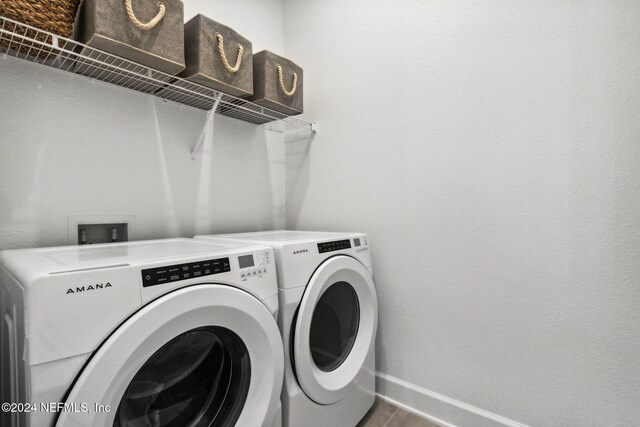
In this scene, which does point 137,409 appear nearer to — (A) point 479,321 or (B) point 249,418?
(B) point 249,418

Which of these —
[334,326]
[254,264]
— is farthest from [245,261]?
[334,326]

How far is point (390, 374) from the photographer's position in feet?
5.06

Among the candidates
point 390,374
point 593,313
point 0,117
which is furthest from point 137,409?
point 593,313

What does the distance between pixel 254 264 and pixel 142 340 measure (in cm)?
35

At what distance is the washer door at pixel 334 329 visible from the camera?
1.07 m

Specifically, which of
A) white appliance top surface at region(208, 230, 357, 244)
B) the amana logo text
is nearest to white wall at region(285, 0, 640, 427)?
white appliance top surface at region(208, 230, 357, 244)

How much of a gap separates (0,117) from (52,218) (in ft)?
1.19

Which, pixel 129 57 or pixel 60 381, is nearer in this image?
pixel 60 381

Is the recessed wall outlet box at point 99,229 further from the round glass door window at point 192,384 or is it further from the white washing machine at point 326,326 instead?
the round glass door window at point 192,384

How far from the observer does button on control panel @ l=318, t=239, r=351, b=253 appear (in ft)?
3.93

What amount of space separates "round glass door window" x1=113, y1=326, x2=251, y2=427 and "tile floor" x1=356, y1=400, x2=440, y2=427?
0.73 m

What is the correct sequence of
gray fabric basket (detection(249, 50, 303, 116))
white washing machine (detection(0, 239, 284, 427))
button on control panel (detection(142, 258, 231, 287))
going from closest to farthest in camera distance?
1. white washing machine (detection(0, 239, 284, 427))
2. button on control panel (detection(142, 258, 231, 287))
3. gray fabric basket (detection(249, 50, 303, 116))

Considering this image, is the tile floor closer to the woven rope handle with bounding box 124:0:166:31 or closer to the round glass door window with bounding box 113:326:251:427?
the round glass door window with bounding box 113:326:251:427

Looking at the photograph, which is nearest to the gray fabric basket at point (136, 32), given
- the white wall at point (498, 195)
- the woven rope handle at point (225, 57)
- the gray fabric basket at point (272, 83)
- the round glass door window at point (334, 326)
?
the woven rope handle at point (225, 57)
